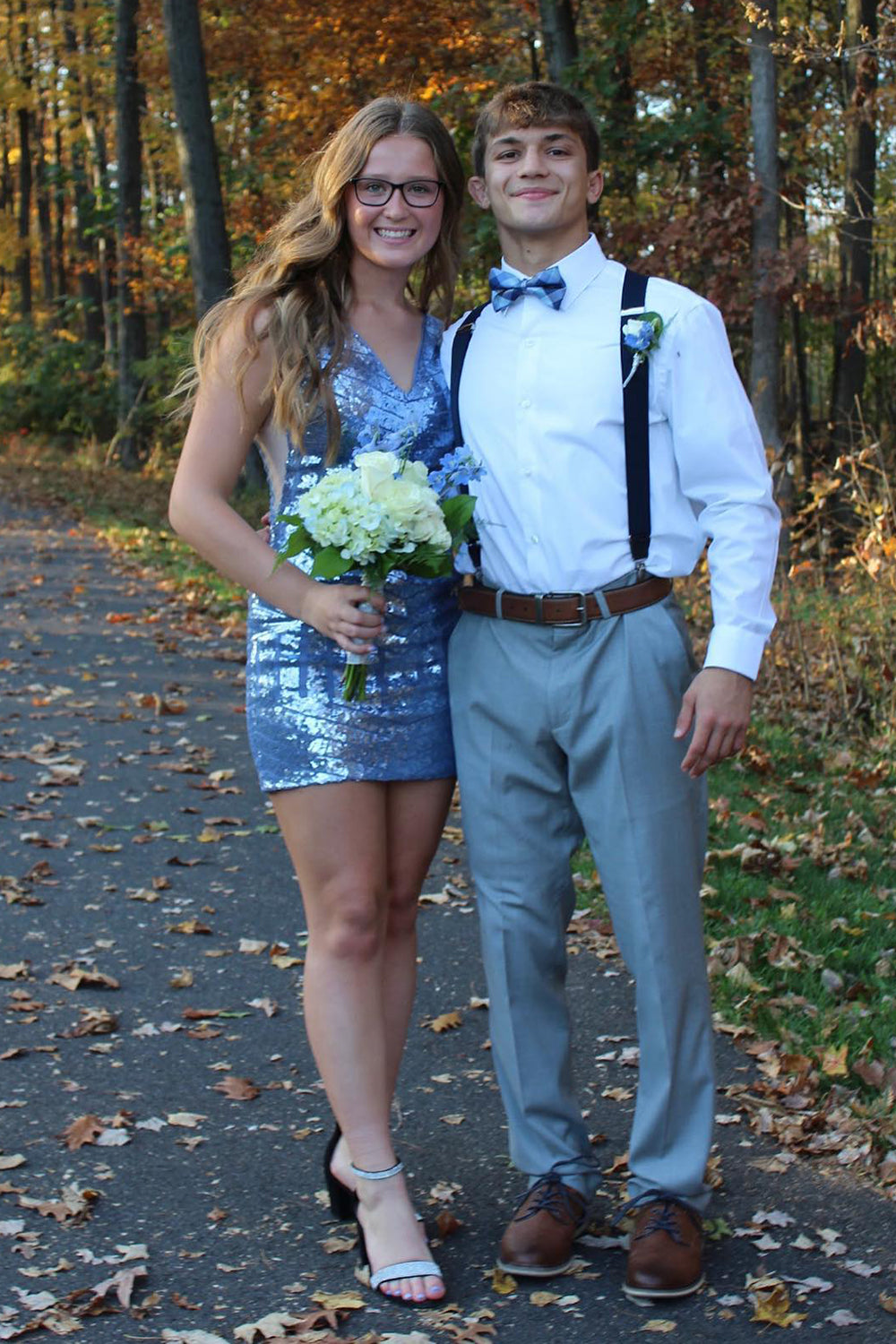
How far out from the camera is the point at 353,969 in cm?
364

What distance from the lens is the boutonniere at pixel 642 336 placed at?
3391 millimetres

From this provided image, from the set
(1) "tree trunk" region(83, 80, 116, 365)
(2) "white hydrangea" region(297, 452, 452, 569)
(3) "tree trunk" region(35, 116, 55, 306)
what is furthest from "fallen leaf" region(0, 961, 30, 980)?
(3) "tree trunk" region(35, 116, 55, 306)

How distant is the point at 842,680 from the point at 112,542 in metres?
12.3

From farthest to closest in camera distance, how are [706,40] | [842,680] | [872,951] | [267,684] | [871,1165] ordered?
[706,40] < [842,680] < [872,951] < [871,1165] < [267,684]

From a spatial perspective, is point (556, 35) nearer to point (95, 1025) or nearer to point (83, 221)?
point (95, 1025)

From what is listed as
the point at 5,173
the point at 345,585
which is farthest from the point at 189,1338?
the point at 5,173

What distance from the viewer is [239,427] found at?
358 cm

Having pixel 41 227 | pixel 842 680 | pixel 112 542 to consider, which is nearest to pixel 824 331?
pixel 112 542

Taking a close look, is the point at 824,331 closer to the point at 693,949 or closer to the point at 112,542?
the point at 112,542

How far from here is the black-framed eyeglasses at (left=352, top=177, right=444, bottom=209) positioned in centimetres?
361

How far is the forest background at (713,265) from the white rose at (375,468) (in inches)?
29.7

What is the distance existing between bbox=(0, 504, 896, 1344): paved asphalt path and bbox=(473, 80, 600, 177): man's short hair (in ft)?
8.38

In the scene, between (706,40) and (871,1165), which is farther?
(706,40)

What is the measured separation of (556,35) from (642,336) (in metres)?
12.7
